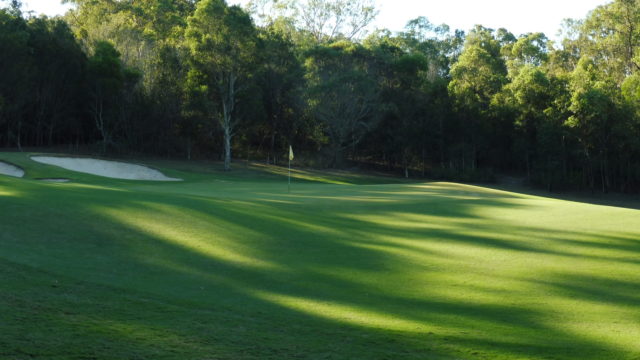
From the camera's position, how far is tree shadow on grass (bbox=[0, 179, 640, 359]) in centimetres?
610

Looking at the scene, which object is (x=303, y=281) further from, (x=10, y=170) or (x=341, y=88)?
(x=341, y=88)

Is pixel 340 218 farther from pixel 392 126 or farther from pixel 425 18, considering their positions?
pixel 425 18

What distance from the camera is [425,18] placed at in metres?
102

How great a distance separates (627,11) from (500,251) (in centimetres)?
5857

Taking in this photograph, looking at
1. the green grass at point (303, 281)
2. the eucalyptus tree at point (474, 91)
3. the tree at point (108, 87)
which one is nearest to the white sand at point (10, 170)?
the green grass at point (303, 281)

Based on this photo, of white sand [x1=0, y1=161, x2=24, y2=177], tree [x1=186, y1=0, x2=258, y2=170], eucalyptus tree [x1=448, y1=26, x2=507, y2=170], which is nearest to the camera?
white sand [x1=0, y1=161, x2=24, y2=177]

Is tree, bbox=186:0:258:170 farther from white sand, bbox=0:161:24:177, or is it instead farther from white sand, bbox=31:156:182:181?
white sand, bbox=0:161:24:177

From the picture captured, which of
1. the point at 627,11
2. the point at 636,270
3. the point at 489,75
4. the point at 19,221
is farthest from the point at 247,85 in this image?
the point at 636,270

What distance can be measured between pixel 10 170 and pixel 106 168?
8.11 metres

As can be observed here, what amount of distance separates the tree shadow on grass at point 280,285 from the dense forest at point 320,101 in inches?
1576

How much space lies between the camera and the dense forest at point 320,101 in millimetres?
53188

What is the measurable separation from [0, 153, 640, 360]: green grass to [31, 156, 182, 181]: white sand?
24.5m

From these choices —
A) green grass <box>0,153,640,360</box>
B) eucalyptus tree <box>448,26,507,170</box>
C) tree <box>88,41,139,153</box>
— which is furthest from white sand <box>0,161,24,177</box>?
eucalyptus tree <box>448,26,507,170</box>

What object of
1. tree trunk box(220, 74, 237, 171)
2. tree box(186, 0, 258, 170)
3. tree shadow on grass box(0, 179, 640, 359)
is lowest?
tree shadow on grass box(0, 179, 640, 359)
